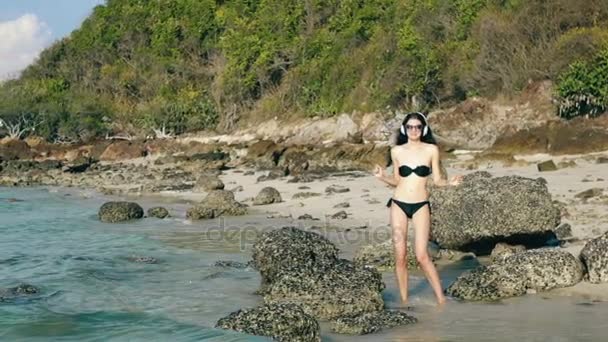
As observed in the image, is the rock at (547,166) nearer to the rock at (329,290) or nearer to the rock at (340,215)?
the rock at (340,215)

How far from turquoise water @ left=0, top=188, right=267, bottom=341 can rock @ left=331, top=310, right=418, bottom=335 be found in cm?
102

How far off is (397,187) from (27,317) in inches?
154

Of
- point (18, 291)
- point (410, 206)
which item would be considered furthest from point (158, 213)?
point (410, 206)

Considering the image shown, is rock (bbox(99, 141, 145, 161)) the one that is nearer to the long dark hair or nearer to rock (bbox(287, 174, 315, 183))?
rock (bbox(287, 174, 315, 183))

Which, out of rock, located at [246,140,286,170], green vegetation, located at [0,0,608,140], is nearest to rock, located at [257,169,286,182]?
rock, located at [246,140,286,170]

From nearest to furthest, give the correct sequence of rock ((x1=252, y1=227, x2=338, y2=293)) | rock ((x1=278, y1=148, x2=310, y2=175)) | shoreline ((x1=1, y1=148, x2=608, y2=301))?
rock ((x1=252, y1=227, x2=338, y2=293)) → shoreline ((x1=1, y1=148, x2=608, y2=301)) → rock ((x1=278, y1=148, x2=310, y2=175))

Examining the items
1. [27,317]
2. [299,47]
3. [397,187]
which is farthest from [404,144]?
[299,47]

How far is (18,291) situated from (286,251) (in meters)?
3.28

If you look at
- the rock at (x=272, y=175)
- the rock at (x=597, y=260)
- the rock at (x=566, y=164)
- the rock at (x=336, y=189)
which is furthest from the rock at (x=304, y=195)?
the rock at (x=597, y=260)

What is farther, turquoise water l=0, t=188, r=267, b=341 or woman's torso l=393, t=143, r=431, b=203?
turquoise water l=0, t=188, r=267, b=341

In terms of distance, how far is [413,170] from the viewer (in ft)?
25.2

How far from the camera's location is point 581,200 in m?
14.6

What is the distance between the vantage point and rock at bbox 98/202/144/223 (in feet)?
60.7

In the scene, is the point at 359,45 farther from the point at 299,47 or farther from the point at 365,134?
the point at 365,134
